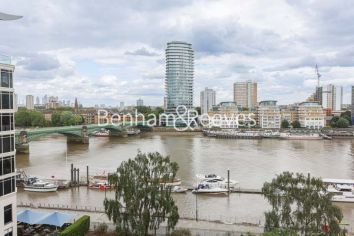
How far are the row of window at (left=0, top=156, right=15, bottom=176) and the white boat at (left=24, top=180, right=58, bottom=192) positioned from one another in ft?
47.3

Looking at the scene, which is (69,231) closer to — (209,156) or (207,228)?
(207,228)

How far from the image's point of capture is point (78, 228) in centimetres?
1620

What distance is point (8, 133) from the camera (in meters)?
13.8

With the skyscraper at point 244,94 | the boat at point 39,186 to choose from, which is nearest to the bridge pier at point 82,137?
the boat at point 39,186

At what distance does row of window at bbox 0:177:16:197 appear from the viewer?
527 inches

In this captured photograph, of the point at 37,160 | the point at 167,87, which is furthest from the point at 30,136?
the point at 167,87

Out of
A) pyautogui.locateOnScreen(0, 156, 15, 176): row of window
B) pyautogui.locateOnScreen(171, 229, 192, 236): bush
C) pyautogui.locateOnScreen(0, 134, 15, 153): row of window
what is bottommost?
pyautogui.locateOnScreen(171, 229, 192, 236): bush

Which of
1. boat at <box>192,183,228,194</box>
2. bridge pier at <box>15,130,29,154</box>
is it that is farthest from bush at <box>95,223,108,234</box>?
bridge pier at <box>15,130,29,154</box>

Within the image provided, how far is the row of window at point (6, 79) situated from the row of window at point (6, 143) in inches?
69.7

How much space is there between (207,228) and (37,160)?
29.0 meters

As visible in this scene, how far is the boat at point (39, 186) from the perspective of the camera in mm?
27797

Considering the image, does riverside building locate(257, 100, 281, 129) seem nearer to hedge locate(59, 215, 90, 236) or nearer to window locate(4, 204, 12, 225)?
hedge locate(59, 215, 90, 236)

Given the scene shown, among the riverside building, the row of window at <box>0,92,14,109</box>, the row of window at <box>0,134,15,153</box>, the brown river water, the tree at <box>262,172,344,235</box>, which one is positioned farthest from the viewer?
the riverside building

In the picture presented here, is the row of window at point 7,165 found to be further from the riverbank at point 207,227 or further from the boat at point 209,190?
the boat at point 209,190
